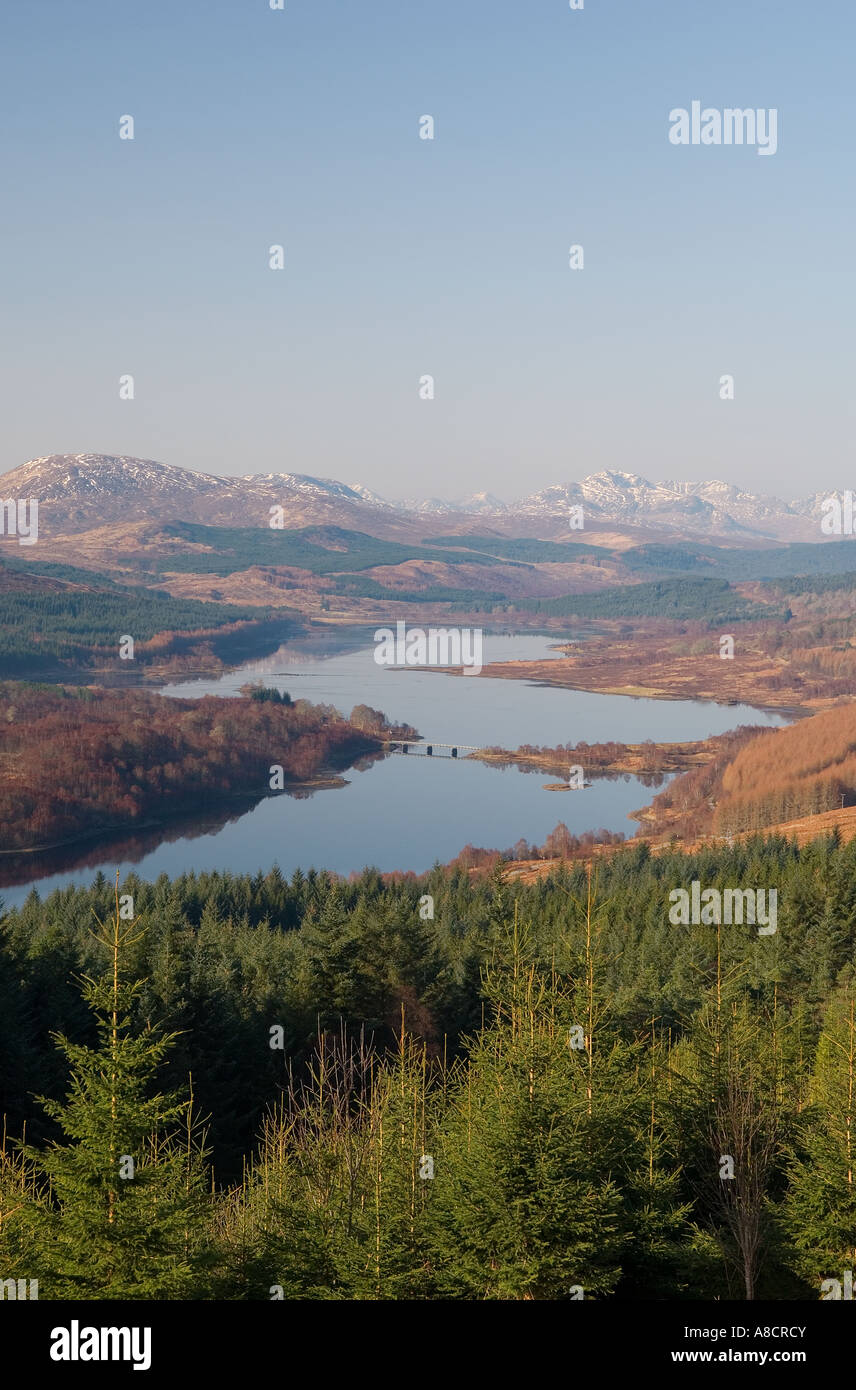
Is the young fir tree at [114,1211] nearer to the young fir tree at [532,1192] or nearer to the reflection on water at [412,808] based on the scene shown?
the young fir tree at [532,1192]

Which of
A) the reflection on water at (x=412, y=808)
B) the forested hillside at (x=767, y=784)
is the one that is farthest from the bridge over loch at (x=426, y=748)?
the forested hillside at (x=767, y=784)

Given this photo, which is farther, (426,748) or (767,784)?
(426,748)

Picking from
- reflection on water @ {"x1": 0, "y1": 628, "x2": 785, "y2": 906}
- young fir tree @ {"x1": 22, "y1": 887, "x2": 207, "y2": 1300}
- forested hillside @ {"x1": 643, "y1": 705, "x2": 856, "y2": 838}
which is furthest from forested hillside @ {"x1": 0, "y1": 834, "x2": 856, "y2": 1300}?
forested hillside @ {"x1": 643, "y1": 705, "x2": 856, "y2": 838}

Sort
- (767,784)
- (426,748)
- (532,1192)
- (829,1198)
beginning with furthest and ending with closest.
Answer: (426,748), (767,784), (829,1198), (532,1192)

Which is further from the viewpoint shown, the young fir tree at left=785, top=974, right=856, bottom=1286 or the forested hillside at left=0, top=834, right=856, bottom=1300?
the young fir tree at left=785, top=974, right=856, bottom=1286

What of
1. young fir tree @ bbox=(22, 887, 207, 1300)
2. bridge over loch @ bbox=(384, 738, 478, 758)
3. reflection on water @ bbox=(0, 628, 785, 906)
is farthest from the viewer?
bridge over loch @ bbox=(384, 738, 478, 758)

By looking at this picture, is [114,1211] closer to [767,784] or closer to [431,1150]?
[431,1150]

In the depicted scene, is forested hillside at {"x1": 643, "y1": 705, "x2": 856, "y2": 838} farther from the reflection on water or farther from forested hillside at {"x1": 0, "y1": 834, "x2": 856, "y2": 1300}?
forested hillside at {"x1": 0, "y1": 834, "x2": 856, "y2": 1300}

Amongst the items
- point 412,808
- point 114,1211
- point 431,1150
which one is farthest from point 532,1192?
point 412,808

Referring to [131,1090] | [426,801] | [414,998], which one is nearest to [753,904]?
[414,998]

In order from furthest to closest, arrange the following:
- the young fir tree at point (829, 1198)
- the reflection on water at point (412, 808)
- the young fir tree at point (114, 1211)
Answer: the reflection on water at point (412, 808) → the young fir tree at point (829, 1198) → the young fir tree at point (114, 1211)
